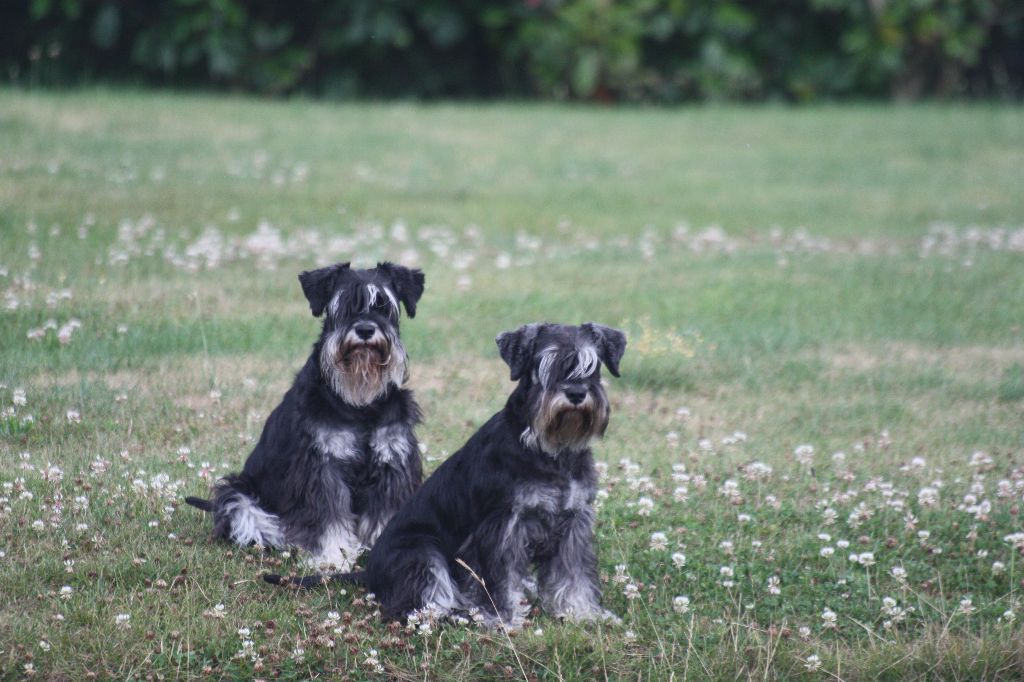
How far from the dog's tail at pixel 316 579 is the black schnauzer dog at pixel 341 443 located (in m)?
0.24

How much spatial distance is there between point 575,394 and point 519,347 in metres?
0.51

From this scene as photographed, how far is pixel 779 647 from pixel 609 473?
2.33 metres

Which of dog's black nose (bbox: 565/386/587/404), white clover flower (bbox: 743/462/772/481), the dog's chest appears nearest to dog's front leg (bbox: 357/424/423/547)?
the dog's chest

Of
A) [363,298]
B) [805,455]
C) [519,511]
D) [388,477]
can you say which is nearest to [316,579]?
[388,477]

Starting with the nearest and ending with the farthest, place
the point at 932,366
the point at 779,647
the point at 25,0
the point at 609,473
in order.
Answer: the point at 779,647
the point at 609,473
the point at 932,366
the point at 25,0

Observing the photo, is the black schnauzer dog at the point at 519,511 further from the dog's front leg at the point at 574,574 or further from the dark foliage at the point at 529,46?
the dark foliage at the point at 529,46

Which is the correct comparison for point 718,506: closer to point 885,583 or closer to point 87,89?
point 885,583

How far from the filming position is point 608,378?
35.3 ft

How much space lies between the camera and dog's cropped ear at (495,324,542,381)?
6410 mm

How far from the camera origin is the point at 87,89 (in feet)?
73.7

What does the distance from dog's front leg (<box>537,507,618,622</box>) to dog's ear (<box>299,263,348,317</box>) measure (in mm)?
1916

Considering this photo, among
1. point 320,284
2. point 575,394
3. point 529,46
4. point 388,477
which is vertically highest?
point 529,46

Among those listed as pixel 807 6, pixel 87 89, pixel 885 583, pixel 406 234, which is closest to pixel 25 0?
pixel 87 89

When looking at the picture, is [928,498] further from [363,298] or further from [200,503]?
[200,503]
